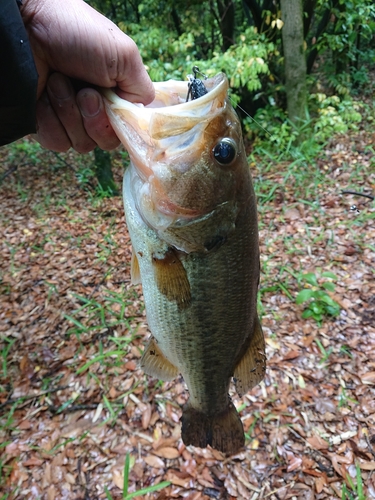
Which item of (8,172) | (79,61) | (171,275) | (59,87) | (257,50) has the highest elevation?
(79,61)

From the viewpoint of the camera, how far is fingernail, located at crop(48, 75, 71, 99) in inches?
64.6

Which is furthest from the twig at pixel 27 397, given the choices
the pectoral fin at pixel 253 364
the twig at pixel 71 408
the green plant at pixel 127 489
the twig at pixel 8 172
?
the twig at pixel 8 172

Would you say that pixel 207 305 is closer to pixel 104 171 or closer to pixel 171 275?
pixel 171 275

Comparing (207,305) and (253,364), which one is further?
(253,364)

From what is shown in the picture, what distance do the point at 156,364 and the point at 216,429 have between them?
0.49 meters

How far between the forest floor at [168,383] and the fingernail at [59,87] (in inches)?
98.7

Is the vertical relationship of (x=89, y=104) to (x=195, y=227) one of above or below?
above

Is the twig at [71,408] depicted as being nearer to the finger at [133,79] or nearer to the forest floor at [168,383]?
the forest floor at [168,383]

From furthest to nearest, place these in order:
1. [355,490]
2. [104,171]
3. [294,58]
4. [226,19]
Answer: [226,19] < [294,58] < [104,171] < [355,490]

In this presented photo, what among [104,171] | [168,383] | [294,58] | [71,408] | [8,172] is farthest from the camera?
[8,172]

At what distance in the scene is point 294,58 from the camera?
21.8 ft

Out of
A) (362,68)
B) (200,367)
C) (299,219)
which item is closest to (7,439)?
(200,367)

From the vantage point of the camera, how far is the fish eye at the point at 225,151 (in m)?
1.40

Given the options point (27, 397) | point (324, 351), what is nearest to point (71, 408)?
point (27, 397)
